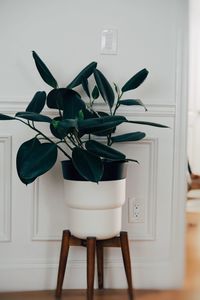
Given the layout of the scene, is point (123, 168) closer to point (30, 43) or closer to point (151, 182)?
point (151, 182)

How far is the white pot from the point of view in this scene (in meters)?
1.66

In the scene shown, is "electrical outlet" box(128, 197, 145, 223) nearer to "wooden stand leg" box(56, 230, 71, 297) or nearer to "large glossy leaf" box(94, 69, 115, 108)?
"wooden stand leg" box(56, 230, 71, 297)

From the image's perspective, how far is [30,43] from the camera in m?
1.90

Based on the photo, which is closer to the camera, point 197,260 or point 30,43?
point 30,43

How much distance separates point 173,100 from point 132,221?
63cm

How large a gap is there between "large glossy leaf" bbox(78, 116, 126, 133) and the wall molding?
56 centimetres

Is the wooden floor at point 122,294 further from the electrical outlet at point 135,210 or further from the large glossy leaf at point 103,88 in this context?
the large glossy leaf at point 103,88

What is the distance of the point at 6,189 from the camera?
6.35ft

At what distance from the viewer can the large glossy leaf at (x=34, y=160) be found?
1.48m

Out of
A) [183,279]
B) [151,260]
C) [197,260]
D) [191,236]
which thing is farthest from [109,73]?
[191,236]

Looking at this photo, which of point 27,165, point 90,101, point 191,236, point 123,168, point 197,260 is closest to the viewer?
point 27,165

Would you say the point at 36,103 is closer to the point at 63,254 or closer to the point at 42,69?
the point at 42,69

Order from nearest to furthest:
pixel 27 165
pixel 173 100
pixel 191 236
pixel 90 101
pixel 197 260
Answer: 1. pixel 27 165
2. pixel 90 101
3. pixel 173 100
4. pixel 197 260
5. pixel 191 236

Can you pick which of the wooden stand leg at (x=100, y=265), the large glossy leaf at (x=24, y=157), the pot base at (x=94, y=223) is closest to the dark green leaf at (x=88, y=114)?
the large glossy leaf at (x=24, y=157)
